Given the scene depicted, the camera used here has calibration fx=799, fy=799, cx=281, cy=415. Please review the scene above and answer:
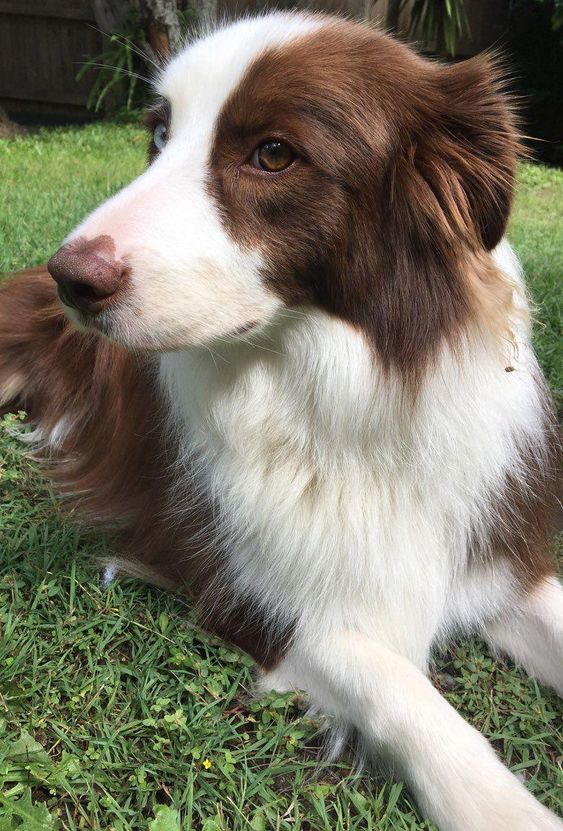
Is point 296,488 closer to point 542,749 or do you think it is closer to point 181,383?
point 181,383

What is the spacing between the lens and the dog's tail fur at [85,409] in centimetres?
272

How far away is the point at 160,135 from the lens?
7.15 ft

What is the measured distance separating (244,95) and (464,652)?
1.64m

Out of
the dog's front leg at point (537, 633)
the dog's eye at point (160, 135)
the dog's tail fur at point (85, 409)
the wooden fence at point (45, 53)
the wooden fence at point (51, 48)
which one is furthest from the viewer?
the wooden fence at point (45, 53)

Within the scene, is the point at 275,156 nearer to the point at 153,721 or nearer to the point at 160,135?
the point at 160,135

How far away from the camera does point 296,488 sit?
2.10m

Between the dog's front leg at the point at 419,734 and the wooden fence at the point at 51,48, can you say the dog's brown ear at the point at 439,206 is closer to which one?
the dog's front leg at the point at 419,734

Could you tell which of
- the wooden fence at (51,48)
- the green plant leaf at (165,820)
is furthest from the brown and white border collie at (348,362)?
the wooden fence at (51,48)

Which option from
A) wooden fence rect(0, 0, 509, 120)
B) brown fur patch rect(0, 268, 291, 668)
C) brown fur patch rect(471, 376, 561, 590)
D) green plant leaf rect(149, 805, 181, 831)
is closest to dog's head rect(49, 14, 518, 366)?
brown fur patch rect(471, 376, 561, 590)

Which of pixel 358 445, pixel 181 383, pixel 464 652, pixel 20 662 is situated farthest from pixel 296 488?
pixel 20 662

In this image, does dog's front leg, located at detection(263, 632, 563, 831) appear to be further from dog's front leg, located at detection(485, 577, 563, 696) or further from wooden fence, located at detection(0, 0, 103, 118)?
wooden fence, located at detection(0, 0, 103, 118)

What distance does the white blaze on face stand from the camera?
1.73m

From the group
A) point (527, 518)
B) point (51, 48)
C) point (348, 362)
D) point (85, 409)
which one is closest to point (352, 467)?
point (348, 362)

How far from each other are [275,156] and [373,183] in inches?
9.5
